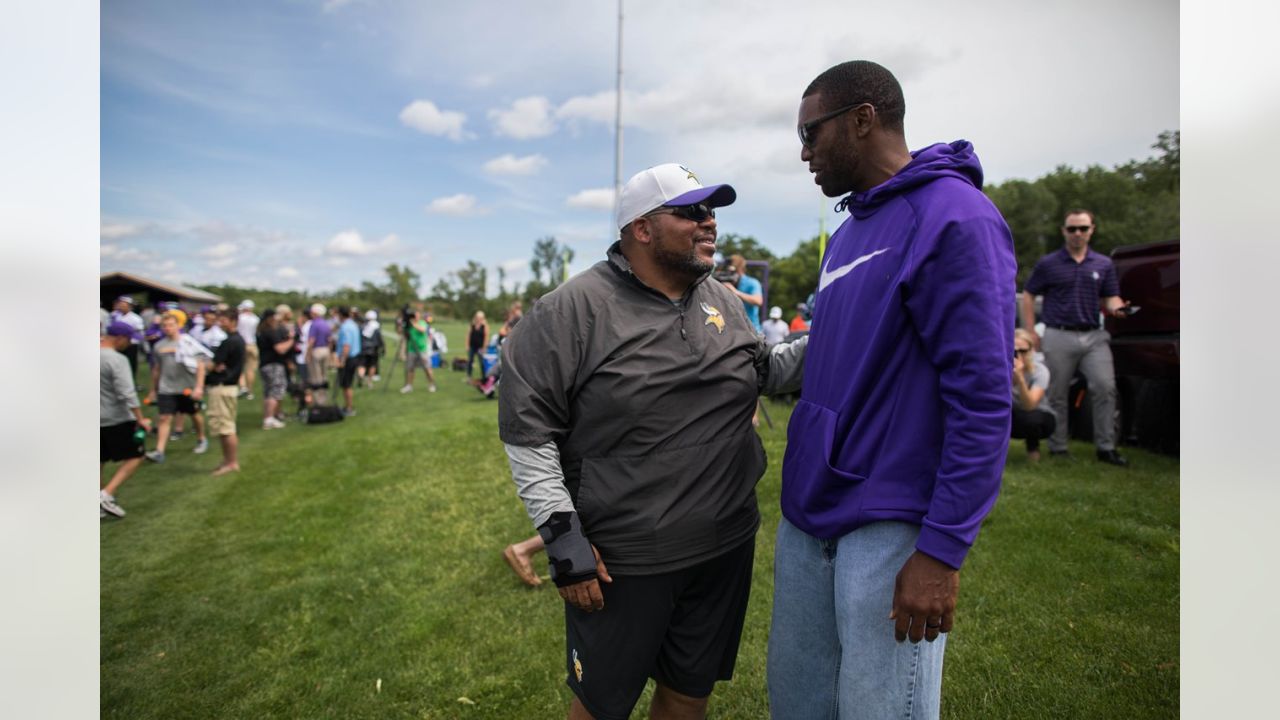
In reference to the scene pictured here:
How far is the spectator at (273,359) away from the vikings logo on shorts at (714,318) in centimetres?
1218

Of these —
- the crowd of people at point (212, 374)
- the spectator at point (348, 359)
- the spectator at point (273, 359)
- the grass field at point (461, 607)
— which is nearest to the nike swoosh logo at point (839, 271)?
the grass field at point (461, 607)

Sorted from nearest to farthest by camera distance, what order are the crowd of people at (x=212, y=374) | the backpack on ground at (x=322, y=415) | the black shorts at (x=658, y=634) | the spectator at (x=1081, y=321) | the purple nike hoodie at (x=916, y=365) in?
the purple nike hoodie at (x=916, y=365)
the black shorts at (x=658, y=634)
the spectator at (x=1081, y=321)
the crowd of people at (x=212, y=374)
the backpack on ground at (x=322, y=415)

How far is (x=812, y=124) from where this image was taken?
75.4 inches

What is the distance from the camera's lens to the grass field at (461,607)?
136 inches

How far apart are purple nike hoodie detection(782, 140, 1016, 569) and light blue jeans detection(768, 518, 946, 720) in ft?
0.22

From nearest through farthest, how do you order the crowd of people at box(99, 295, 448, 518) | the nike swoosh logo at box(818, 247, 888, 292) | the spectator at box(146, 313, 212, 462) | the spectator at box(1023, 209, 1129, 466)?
the nike swoosh logo at box(818, 247, 888, 292) < the spectator at box(1023, 209, 1129, 466) < the crowd of people at box(99, 295, 448, 518) < the spectator at box(146, 313, 212, 462)

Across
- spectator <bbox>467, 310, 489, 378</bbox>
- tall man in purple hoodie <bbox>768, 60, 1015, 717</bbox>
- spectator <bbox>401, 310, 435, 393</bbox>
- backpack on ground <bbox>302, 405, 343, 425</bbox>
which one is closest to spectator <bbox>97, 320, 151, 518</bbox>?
backpack on ground <bbox>302, 405, 343, 425</bbox>

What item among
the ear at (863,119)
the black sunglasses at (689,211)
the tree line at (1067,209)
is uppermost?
the tree line at (1067,209)

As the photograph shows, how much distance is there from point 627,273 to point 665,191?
0.30 m

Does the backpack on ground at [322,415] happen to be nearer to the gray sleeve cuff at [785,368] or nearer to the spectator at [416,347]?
the spectator at [416,347]

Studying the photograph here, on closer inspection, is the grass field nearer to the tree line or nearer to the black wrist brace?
the black wrist brace

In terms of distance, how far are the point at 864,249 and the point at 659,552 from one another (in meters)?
1.15

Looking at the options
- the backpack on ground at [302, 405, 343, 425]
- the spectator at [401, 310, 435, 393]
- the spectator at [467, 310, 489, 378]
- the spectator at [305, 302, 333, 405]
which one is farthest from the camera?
the spectator at [467, 310, 489, 378]

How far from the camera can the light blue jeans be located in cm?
173
